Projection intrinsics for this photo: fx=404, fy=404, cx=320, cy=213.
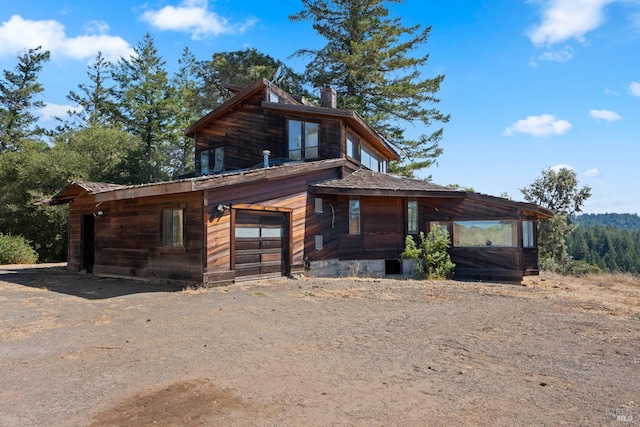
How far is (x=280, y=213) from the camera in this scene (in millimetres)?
12961

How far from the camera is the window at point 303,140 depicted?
16.5m

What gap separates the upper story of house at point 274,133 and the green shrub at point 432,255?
182 inches

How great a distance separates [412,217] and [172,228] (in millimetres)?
9015

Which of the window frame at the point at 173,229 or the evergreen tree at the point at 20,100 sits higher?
the evergreen tree at the point at 20,100

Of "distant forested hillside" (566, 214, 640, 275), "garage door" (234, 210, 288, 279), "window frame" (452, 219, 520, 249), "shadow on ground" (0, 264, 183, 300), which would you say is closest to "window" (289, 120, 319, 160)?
"garage door" (234, 210, 288, 279)

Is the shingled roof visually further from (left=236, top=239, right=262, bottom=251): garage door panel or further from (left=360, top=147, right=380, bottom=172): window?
(left=236, top=239, right=262, bottom=251): garage door panel

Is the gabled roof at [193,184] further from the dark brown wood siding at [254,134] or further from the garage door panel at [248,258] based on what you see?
the garage door panel at [248,258]

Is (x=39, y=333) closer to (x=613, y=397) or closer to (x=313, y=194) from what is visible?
(x=613, y=397)

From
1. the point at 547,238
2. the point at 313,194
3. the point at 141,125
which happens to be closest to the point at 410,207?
the point at 313,194

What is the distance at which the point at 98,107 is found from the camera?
3734cm

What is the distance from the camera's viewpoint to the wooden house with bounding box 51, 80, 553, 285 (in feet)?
36.4

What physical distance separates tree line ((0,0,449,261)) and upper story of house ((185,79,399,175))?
940 centimetres

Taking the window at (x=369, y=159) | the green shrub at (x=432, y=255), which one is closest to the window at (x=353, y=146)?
the window at (x=369, y=159)

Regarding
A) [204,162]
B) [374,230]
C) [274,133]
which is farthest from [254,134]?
[374,230]
